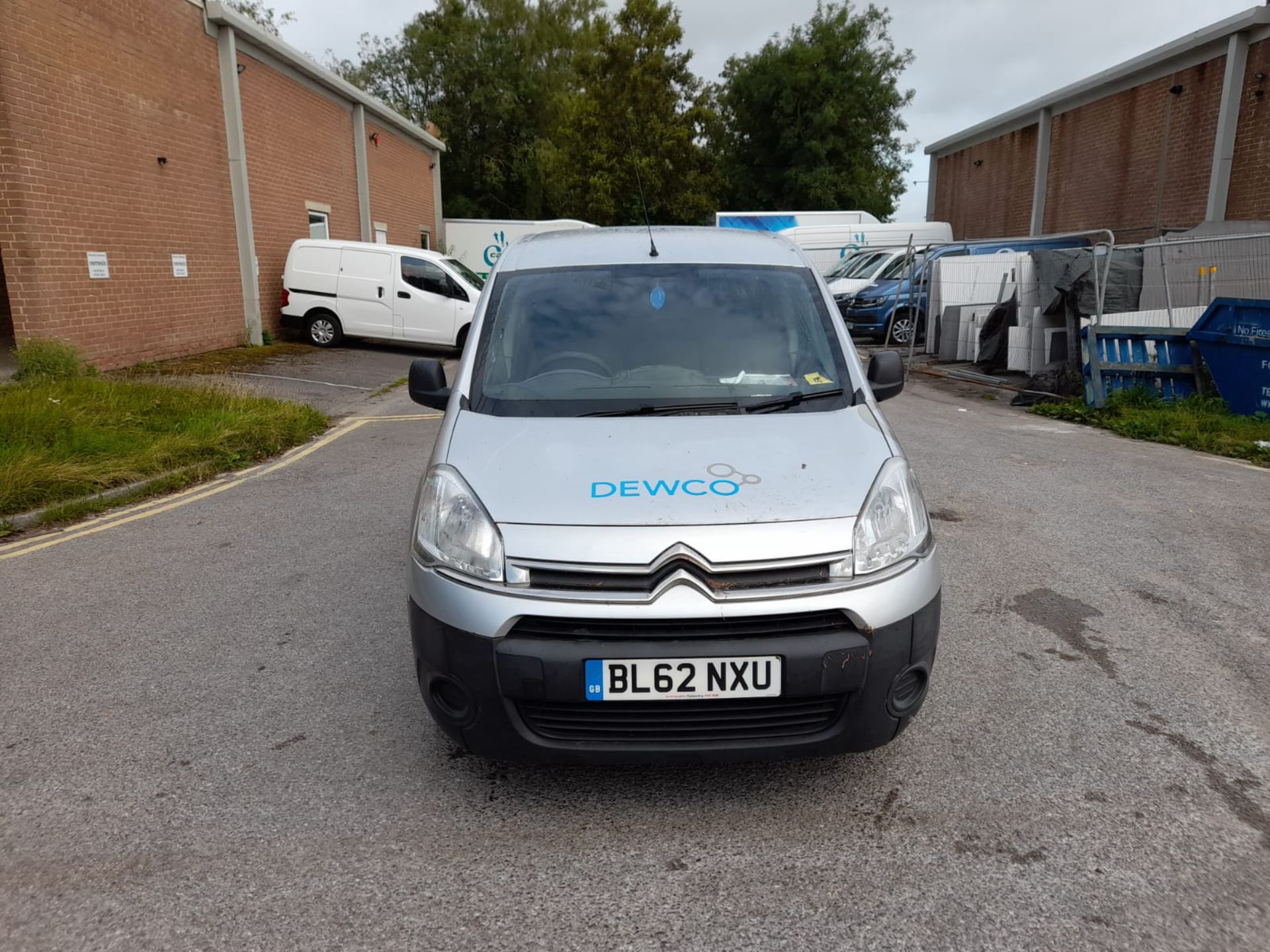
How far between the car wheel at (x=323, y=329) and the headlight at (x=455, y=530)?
48.9ft

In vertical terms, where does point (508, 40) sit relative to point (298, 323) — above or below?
above

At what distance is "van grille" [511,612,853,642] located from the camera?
2547 millimetres

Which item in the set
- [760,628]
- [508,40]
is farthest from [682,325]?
[508,40]

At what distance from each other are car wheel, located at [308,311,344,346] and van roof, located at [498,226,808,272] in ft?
43.7

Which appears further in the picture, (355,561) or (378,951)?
(355,561)

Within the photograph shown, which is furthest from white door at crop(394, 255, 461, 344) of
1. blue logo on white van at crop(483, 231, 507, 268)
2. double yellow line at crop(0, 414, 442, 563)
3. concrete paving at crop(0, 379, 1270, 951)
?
blue logo on white van at crop(483, 231, 507, 268)

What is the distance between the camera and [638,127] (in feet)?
115

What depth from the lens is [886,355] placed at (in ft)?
12.9

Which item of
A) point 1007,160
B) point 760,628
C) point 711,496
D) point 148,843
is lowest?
point 148,843

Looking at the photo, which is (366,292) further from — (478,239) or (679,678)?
(679,678)

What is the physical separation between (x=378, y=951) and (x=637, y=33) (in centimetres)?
3710

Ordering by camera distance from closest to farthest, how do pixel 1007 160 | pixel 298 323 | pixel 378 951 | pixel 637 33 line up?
1. pixel 378 951
2. pixel 298 323
3. pixel 1007 160
4. pixel 637 33

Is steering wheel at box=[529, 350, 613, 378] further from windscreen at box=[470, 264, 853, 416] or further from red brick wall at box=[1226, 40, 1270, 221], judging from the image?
red brick wall at box=[1226, 40, 1270, 221]

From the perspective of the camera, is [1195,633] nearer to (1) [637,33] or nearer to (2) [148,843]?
(2) [148,843]
